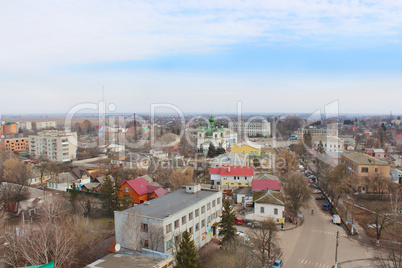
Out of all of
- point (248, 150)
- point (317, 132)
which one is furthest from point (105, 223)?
point (317, 132)

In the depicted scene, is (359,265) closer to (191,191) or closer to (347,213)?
(347,213)

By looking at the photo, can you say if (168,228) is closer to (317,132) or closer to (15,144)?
(15,144)

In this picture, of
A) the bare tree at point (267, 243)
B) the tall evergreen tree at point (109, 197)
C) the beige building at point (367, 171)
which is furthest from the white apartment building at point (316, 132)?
the bare tree at point (267, 243)

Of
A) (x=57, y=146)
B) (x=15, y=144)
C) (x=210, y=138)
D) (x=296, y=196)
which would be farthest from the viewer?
(x=15, y=144)

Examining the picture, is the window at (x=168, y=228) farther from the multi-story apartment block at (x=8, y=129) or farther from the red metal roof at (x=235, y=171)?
the multi-story apartment block at (x=8, y=129)

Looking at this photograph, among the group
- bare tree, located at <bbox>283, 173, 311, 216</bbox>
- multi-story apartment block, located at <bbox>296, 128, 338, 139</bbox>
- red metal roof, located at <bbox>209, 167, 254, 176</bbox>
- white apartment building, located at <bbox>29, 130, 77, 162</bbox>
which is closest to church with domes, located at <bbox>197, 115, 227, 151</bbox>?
red metal roof, located at <bbox>209, 167, 254, 176</bbox>

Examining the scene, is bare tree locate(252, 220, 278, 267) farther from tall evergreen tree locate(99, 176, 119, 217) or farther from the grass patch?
tall evergreen tree locate(99, 176, 119, 217)

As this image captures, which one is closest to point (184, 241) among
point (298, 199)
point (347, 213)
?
point (298, 199)
